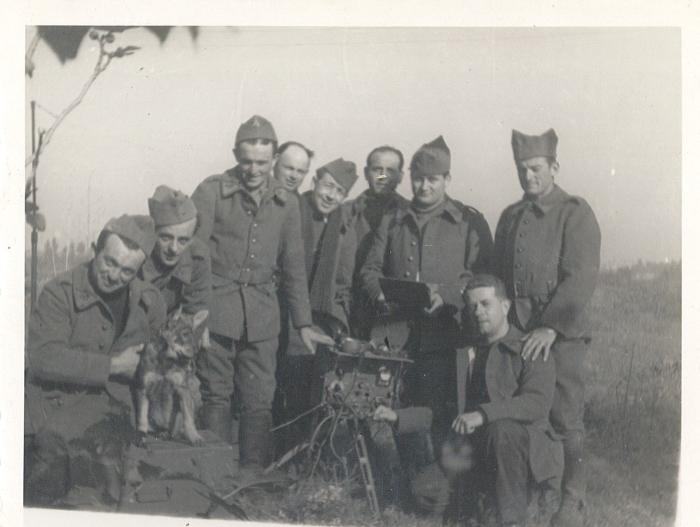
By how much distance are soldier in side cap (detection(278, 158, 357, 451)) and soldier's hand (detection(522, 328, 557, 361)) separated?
1041 millimetres

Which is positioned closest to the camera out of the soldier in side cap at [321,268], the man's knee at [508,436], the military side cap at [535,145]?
the man's knee at [508,436]

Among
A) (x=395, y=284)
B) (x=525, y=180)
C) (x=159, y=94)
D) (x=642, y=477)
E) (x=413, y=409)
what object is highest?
(x=159, y=94)

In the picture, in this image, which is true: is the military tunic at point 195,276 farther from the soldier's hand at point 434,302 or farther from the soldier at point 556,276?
the soldier at point 556,276

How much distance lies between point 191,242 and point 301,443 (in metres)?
1.34

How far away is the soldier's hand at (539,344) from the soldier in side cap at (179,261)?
187cm

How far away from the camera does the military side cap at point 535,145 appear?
5926 mm

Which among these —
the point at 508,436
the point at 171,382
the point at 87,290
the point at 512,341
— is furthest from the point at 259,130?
the point at 508,436

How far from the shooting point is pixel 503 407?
5.84 meters

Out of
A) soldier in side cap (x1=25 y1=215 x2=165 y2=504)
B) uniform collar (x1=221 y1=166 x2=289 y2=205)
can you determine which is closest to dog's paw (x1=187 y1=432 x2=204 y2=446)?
soldier in side cap (x1=25 y1=215 x2=165 y2=504)

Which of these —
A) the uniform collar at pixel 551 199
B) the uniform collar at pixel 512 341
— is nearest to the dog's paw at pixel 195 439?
the uniform collar at pixel 512 341

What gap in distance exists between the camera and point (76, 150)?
256 inches

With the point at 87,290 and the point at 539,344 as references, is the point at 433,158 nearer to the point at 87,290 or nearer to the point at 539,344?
the point at 539,344
